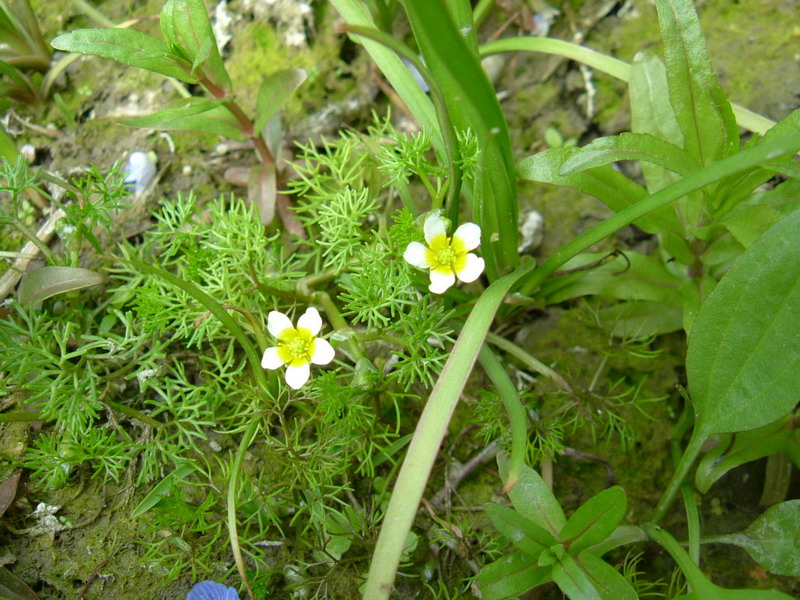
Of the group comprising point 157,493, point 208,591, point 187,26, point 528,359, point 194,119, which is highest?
point 187,26

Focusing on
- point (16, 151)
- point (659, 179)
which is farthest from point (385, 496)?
point (16, 151)

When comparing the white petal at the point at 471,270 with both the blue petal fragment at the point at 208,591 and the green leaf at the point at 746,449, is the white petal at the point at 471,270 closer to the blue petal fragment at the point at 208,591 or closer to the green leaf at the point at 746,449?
the green leaf at the point at 746,449

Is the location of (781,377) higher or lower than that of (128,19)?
lower

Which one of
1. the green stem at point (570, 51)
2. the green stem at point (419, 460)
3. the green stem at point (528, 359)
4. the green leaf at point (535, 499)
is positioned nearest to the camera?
the green stem at point (419, 460)

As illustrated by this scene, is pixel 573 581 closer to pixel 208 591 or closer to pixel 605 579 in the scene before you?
pixel 605 579

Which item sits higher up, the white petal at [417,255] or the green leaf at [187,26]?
the green leaf at [187,26]

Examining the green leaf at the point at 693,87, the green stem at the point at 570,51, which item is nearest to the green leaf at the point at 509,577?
the green leaf at the point at 693,87

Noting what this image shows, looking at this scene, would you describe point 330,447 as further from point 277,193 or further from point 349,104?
point 349,104

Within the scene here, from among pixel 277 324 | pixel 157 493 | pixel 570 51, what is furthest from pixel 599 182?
pixel 157 493
